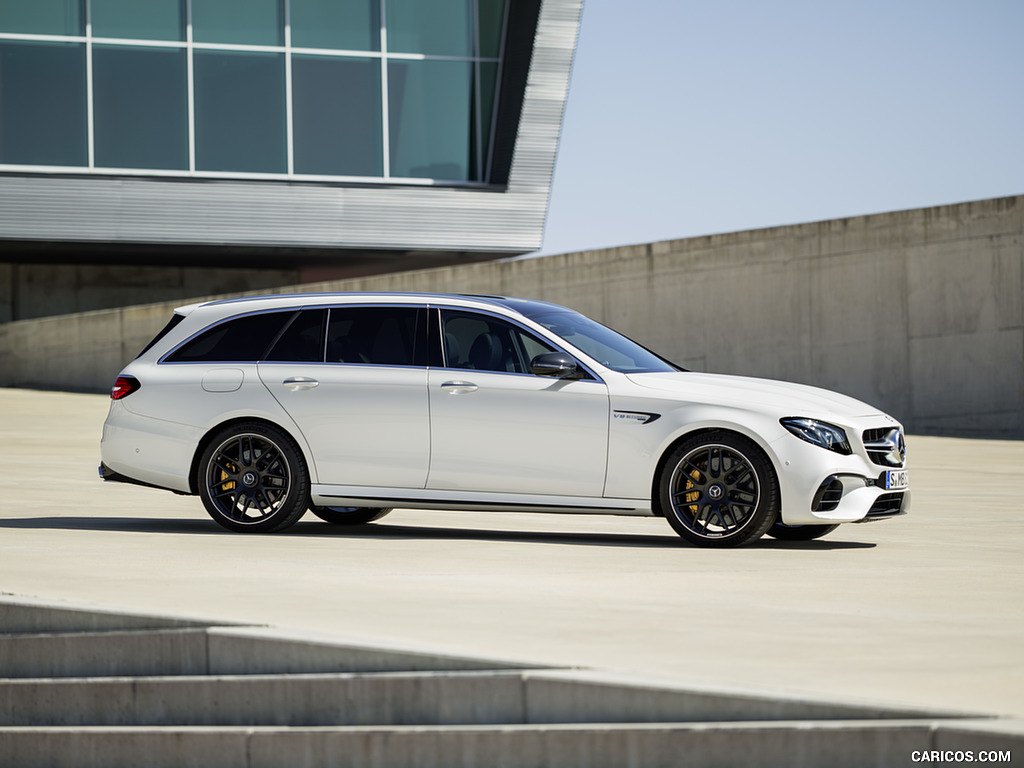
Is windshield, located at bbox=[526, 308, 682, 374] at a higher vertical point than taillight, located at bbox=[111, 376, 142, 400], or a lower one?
higher

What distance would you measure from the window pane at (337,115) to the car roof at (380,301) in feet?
84.8

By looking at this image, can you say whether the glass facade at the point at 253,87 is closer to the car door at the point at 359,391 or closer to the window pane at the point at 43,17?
the window pane at the point at 43,17

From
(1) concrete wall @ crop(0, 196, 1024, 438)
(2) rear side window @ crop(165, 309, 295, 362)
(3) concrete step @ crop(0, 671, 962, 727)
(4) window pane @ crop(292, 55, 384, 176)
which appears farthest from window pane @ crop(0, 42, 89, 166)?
(3) concrete step @ crop(0, 671, 962, 727)

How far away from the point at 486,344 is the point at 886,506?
2.74 m

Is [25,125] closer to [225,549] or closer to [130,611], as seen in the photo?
[225,549]

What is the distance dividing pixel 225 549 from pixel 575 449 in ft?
7.28

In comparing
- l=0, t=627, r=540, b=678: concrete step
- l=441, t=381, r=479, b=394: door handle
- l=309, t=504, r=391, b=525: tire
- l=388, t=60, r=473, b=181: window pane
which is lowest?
l=0, t=627, r=540, b=678: concrete step

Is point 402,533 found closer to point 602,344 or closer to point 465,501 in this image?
point 465,501

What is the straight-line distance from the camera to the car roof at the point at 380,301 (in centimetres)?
1012

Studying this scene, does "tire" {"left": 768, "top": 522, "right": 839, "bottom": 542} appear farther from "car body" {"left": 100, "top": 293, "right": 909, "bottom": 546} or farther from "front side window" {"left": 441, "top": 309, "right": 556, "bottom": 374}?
"front side window" {"left": 441, "top": 309, "right": 556, "bottom": 374}

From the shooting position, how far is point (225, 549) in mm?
8945

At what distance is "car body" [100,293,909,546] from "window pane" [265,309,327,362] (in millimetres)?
11
